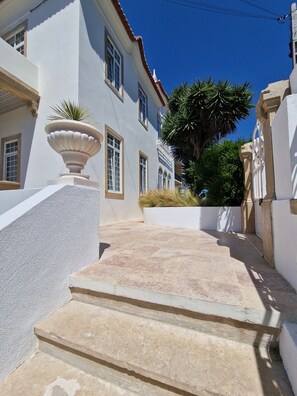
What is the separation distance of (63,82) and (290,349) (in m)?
7.06

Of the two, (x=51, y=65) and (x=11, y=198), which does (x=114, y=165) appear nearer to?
(x=51, y=65)

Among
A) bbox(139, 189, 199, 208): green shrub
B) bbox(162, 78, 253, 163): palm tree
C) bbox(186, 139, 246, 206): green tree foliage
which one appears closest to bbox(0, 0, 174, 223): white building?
bbox(139, 189, 199, 208): green shrub

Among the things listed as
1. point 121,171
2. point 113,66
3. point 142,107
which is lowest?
point 121,171

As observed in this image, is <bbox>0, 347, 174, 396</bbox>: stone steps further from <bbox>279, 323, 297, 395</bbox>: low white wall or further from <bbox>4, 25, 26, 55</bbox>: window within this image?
<bbox>4, 25, 26, 55</bbox>: window

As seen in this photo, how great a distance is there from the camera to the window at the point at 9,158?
6574mm

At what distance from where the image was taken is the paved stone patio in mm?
1366

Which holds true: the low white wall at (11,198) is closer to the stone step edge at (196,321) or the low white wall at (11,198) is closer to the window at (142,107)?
the stone step edge at (196,321)

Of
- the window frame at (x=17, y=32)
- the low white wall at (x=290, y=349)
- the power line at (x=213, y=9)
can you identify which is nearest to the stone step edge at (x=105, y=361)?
the low white wall at (x=290, y=349)

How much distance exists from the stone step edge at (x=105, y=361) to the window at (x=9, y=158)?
21.2 ft

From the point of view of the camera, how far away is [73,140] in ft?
7.22

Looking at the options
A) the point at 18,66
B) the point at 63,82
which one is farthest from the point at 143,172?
the point at 18,66

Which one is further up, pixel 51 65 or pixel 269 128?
pixel 51 65

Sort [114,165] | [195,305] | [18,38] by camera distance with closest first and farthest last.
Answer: [195,305] < [18,38] < [114,165]

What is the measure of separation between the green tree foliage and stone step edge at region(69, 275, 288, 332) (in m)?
4.03
